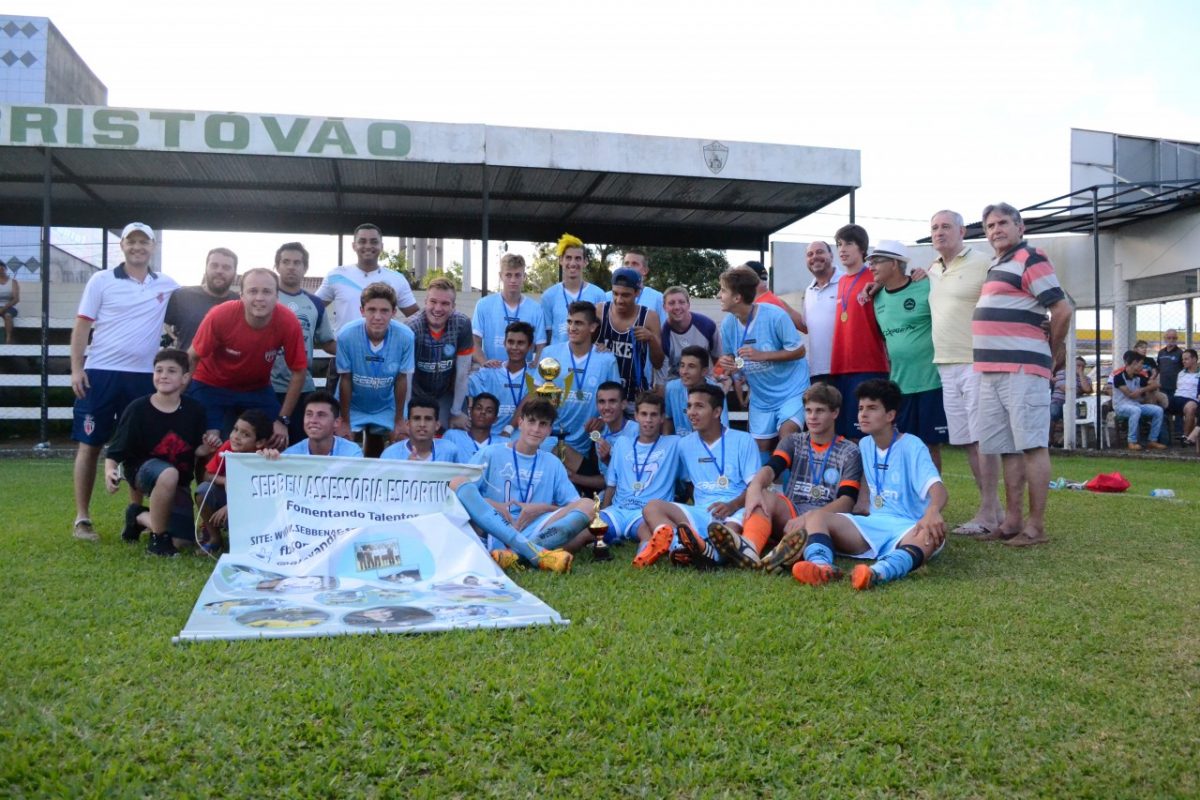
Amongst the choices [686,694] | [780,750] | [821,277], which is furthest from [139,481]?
[821,277]

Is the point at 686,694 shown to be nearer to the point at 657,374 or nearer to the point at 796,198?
the point at 657,374

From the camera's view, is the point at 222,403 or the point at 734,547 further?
the point at 222,403

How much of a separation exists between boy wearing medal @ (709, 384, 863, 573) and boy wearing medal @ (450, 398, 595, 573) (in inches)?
38.0

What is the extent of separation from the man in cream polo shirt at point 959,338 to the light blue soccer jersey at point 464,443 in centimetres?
306

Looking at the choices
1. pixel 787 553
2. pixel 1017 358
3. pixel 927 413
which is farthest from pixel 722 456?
pixel 1017 358

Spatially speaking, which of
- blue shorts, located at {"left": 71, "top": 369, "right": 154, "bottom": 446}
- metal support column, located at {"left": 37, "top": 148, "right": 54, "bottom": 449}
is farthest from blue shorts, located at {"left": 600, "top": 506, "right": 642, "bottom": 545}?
metal support column, located at {"left": 37, "top": 148, "right": 54, "bottom": 449}

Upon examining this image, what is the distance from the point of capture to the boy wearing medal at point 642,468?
5801 mm

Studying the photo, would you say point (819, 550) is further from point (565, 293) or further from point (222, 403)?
point (222, 403)

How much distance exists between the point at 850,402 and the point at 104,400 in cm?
493

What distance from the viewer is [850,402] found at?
6.37 meters

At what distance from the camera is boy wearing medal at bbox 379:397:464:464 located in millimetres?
5684

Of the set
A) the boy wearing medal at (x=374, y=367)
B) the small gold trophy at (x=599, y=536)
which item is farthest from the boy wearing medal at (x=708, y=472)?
the boy wearing medal at (x=374, y=367)

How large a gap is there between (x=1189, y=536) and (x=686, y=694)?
4803 millimetres

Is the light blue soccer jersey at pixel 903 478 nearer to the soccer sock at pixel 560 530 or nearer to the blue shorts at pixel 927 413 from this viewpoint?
the blue shorts at pixel 927 413
